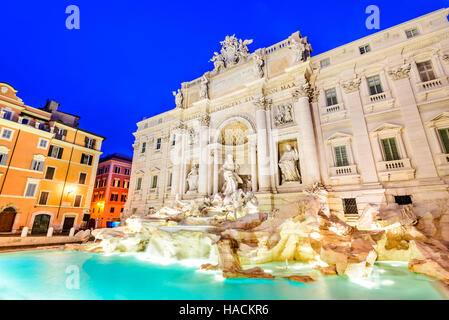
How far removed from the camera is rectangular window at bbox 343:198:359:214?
1198cm

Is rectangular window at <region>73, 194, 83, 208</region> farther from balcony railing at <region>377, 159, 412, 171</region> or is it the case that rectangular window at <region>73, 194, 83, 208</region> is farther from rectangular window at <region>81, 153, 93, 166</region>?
balcony railing at <region>377, 159, 412, 171</region>

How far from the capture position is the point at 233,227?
32.1 feet

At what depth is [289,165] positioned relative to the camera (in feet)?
46.4

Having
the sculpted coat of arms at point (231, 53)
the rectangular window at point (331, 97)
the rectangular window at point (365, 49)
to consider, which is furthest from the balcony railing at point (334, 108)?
the sculpted coat of arms at point (231, 53)

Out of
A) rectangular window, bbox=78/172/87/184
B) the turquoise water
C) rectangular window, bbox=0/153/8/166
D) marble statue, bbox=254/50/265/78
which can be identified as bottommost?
the turquoise water

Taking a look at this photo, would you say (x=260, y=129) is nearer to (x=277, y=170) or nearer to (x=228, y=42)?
(x=277, y=170)

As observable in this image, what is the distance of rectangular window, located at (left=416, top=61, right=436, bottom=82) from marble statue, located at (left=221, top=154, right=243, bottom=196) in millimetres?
12635

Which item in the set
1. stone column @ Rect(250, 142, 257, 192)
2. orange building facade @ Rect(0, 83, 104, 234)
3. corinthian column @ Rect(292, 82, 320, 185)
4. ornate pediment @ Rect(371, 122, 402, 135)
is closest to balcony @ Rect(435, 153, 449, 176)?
ornate pediment @ Rect(371, 122, 402, 135)

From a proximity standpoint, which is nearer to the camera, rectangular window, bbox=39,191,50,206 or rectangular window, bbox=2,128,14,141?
rectangular window, bbox=2,128,14,141

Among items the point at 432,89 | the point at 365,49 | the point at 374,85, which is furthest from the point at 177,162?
the point at 432,89

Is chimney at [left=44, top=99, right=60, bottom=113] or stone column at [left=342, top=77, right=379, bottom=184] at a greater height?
chimney at [left=44, top=99, right=60, bottom=113]

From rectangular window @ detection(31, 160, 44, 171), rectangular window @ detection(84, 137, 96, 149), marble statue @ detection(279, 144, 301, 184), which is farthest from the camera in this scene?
rectangular window @ detection(84, 137, 96, 149)

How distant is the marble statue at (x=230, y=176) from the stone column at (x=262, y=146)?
2.26 metres
